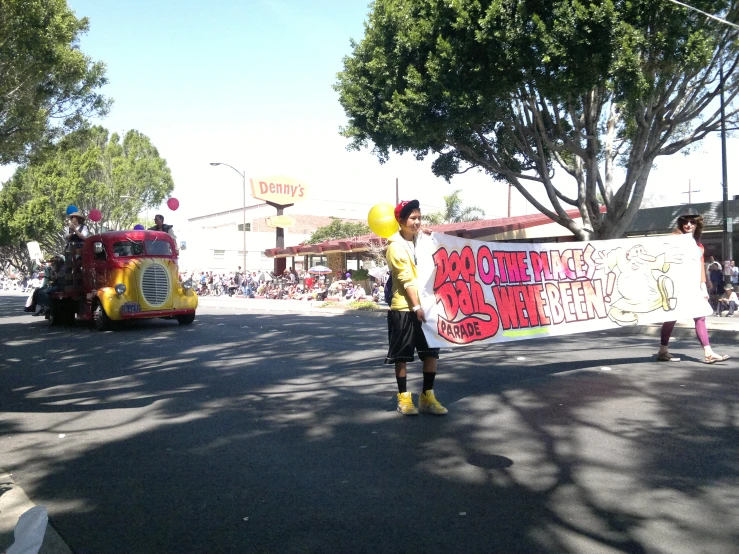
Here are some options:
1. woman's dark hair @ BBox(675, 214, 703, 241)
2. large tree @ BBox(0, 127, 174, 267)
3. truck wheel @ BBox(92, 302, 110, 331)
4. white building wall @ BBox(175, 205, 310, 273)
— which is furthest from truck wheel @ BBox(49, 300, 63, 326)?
white building wall @ BBox(175, 205, 310, 273)

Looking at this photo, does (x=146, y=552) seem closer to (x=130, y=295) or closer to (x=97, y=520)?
(x=97, y=520)

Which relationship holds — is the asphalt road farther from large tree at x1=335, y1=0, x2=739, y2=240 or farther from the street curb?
large tree at x1=335, y1=0, x2=739, y2=240

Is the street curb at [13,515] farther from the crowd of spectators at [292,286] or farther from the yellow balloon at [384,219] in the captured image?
the crowd of spectators at [292,286]

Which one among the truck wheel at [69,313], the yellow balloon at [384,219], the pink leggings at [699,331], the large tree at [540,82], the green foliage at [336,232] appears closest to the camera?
the yellow balloon at [384,219]

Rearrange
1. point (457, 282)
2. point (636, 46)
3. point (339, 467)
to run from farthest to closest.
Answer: point (636, 46) < point (457, 282) < point (339, 467)

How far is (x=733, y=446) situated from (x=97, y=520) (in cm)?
435

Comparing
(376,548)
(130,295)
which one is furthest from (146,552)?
(130,295)

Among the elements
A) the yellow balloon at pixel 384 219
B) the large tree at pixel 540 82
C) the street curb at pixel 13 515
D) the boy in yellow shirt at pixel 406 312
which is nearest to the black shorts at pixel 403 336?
the boy in yellow shirt at pixel 406 312

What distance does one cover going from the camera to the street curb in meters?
3.29

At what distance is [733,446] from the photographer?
493cm

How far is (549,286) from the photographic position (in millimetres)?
8070

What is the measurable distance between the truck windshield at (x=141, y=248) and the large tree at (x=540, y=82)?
668 cm

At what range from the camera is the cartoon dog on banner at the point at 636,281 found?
8.49 meters

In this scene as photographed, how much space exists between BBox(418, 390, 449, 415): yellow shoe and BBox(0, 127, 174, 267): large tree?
40605mm
